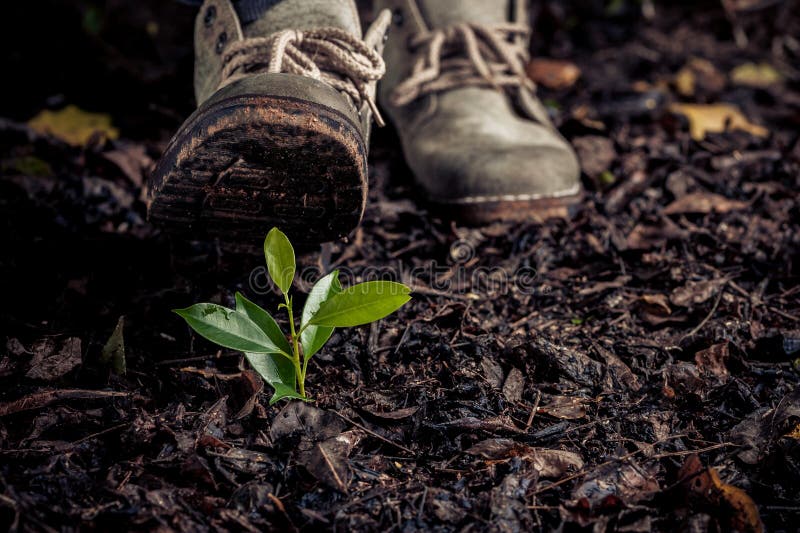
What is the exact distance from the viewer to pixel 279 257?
124 centimetres

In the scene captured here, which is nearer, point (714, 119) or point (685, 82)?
point (714, 119)

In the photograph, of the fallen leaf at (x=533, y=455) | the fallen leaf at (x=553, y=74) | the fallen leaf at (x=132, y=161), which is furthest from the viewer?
the fallen leaf at (x=553, y=74)

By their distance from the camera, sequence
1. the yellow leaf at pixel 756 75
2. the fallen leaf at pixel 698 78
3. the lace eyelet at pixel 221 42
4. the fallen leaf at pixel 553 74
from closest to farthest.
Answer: the lace eyelet at pixel 221 42, the fallen leaf at pixel 553 74, the fallen leaf at pixel 698 78, the yellow leaf at pixel 756 75

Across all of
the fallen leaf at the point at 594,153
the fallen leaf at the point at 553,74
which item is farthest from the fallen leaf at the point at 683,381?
the fallen leaf at the point at 553,74

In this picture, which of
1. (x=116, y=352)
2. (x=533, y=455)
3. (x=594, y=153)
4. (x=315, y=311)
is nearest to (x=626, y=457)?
(x=533, y=455)

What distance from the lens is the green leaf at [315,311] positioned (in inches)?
49.7

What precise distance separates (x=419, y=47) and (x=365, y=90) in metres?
0.76

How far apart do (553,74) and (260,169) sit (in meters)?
2.03

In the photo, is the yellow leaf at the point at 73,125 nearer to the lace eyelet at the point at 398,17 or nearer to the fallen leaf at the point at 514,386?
the lace eyelet at the point at 398,17

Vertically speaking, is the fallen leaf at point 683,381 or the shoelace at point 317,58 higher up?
the shoelace at point 317,58

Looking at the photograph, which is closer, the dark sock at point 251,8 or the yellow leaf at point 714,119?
the dark sock at point 251,8

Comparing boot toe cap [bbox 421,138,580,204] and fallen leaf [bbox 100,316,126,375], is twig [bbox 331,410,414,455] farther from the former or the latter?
boot toe cap [bbox 421,138,580,204]

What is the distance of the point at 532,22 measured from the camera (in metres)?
3.38

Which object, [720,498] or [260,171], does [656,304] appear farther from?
[260,171]
